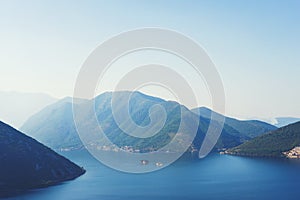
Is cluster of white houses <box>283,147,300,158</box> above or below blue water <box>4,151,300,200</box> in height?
above

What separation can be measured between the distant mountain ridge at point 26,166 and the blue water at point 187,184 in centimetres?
532

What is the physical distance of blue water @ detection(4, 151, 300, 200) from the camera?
87.9 meters

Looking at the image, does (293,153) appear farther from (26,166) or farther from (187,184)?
(26,166)

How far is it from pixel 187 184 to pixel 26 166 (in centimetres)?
4615

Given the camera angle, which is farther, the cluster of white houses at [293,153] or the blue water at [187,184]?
the cluster of white houses at [293,153]

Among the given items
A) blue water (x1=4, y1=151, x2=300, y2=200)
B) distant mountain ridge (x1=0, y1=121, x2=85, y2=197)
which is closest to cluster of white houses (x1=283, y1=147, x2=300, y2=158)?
blue water (x1=4, y1=151, x2=300, y2=200)

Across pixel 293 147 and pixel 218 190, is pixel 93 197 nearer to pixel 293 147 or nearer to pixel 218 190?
pixel 218 190

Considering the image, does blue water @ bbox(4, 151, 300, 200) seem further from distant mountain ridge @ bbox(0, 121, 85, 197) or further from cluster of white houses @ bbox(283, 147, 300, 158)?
cluster of white houses @ bbox(283, 147, 300, 158)

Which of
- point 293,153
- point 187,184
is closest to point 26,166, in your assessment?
point 187,184

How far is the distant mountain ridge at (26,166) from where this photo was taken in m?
99.2

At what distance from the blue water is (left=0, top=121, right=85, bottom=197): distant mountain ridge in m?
5.32

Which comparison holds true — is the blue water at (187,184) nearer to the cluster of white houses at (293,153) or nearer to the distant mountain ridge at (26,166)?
the distant mountain ridge at (26,166)

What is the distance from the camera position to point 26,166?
110 meters

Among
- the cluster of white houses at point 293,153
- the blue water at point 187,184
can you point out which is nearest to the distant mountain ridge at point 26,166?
the blue water at point 187,184
